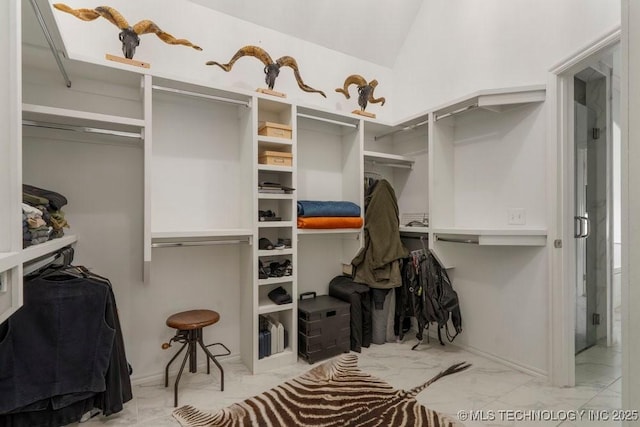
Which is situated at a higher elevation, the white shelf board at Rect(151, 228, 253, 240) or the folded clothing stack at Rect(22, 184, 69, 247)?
the folded clothing stack at Rect(22, 184, 69, 247)

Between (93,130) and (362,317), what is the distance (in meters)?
2.59

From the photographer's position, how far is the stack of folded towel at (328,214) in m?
2.69

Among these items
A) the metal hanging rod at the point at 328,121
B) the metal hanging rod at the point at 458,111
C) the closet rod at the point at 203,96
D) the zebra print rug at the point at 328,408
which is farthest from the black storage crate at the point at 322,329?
the metal hanging rod at the point at 458,111

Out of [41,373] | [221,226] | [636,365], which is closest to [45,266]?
[41,373]

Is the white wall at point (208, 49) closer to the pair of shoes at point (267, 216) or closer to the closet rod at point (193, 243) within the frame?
the pair of shoes at point (267, 216)

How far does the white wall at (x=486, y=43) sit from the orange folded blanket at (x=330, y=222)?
59.4 inches

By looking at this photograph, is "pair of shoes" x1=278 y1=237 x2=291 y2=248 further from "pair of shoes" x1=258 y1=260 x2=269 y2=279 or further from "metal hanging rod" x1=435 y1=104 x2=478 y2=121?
"metal hanging rod" x1=435 y1=104 x2=478 y2=121

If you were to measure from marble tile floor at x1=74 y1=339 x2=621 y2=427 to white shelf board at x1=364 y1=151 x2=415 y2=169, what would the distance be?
1.86 meters

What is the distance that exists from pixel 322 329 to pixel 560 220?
199 centimetres

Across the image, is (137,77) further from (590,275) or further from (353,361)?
(590,275)

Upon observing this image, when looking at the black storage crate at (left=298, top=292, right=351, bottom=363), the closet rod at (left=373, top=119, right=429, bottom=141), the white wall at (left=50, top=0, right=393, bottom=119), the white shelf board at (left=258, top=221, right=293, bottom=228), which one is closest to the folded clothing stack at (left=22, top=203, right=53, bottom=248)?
the white wall at (left=50, top=0, right=393, bottom=119)

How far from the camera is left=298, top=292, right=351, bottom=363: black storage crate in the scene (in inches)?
103

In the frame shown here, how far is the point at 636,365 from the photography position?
973mm

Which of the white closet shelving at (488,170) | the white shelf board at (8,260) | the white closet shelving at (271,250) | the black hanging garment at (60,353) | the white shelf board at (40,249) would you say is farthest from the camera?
the white closet shelving at (271,250)
